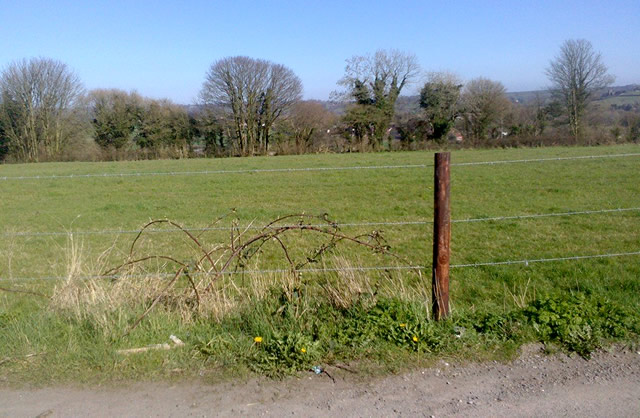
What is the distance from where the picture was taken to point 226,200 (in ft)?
51.0

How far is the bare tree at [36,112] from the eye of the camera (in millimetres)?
43469

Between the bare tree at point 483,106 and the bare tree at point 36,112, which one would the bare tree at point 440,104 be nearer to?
the bare tree at point 483,106

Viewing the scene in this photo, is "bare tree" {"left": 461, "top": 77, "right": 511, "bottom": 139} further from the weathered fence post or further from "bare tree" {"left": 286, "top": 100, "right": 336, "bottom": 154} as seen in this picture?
the weathered fence post

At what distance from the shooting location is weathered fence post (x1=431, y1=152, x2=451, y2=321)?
465 centimetres

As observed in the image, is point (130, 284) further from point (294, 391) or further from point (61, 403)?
point (294, 391)

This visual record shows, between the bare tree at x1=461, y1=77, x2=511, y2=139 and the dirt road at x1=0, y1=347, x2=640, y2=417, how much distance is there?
4447 centimetres

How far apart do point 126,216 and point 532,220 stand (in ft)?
29.8

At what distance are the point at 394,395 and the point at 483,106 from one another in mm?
46262

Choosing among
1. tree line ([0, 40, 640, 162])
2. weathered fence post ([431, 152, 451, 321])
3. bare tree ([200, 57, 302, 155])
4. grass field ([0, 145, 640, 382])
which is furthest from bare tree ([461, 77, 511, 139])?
weathered fence post ([431, 152, 451, 321])

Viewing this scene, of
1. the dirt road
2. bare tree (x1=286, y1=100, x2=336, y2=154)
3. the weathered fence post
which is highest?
bare tree (x1=286, y1=100, x2=336, y2=154)

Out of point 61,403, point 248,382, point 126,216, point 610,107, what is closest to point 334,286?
point 248,382

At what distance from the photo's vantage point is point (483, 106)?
1848 inches

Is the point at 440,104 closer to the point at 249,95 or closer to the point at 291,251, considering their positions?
the point at 249,95

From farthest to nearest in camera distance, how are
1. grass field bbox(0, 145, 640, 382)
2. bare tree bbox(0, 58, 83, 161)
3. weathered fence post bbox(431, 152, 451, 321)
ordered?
bare tree bbox(0, 58, 83, 161), weathered fence post bbox(431, 152, 451, 321), grass field bbox(0, 145, 640, 382)
